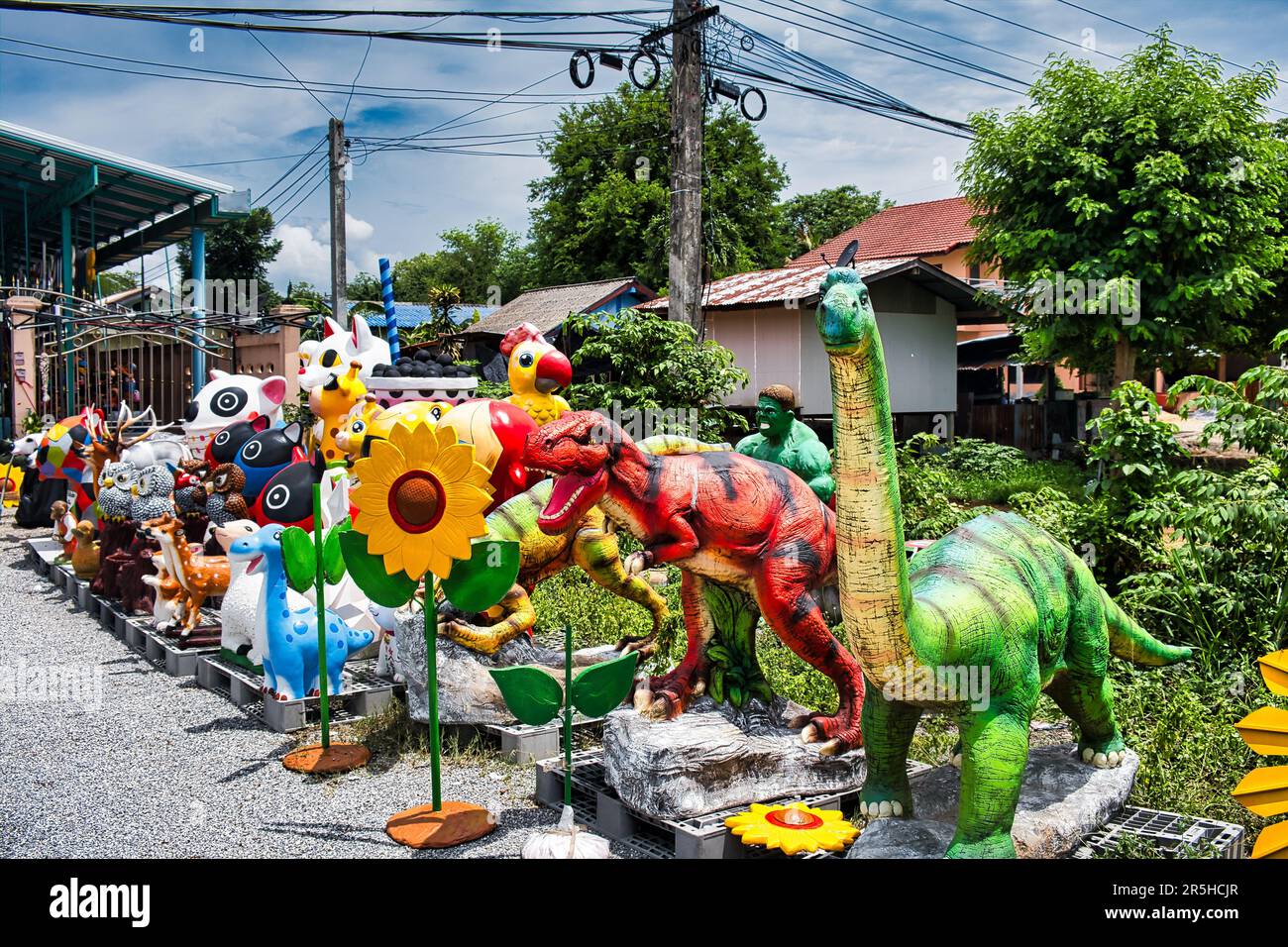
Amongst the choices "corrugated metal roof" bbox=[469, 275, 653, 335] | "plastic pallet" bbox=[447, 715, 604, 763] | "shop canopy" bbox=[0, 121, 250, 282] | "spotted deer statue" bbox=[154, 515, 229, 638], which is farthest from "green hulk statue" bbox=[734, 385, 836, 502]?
"shop canopy" bbox=[0, 121, 250, 282]

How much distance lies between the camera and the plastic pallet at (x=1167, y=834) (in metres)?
3.43

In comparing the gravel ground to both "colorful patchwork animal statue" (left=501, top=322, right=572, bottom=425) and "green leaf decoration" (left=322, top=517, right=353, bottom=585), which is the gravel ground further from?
"colorful patchwork animal statue" (left=501, top=322, right=572, bottom=425)

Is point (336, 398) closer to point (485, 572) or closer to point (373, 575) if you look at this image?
point (373, 575)

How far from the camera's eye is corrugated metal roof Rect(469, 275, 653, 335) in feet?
62.2

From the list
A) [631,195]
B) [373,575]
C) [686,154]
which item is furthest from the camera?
[631,195]

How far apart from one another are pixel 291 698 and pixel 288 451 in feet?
9.25

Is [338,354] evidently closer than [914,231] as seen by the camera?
Yes

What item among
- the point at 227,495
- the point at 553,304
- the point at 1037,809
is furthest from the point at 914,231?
the point at 1037,809

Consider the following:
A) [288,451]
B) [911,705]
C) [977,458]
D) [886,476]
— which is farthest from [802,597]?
[977,458]

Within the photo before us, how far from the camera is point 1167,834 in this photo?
3.51m

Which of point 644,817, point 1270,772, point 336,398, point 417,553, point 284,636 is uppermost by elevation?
point 336,398

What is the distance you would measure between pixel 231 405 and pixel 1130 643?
7260mm

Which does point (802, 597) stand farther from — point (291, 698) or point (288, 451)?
point (288, 451)

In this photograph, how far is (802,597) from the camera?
4.00 meters
